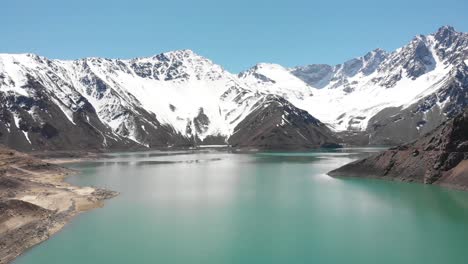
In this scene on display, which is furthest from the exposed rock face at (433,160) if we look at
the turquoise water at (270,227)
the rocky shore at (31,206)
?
the rocky shore at (31,206)

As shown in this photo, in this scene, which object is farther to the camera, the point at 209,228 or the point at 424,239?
the point at 209,228

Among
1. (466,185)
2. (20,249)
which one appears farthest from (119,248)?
(466,185)

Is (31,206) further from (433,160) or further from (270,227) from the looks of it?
(433,160)

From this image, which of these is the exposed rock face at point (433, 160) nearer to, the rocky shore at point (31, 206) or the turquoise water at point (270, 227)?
the turquoise water at point (270, 227)

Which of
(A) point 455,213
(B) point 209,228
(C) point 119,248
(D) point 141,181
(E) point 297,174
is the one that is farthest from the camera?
(E) point 297,174

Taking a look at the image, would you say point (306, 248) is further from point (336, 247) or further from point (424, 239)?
point (424, 239)

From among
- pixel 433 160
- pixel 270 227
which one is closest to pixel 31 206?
pixel 270 227
